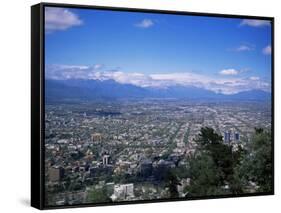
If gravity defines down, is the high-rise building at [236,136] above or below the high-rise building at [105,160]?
above

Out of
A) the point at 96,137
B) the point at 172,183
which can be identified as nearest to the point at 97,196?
the point at 96,137

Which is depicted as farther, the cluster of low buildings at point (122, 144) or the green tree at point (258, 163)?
the green tree at point (258, 163)

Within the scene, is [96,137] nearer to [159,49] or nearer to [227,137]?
[159,49]

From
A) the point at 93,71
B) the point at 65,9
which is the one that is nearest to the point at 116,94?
the point at 93,71

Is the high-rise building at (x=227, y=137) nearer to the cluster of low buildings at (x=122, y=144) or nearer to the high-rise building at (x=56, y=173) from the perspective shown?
the cluster of low buildings at (x=122, y=144)

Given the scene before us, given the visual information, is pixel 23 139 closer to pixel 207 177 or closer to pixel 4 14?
pixel 4 14

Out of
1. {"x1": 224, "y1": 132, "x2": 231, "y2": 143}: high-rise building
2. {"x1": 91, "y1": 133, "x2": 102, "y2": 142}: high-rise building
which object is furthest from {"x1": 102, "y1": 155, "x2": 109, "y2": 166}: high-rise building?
{"x1": 224, "y1": 132, "x2": 231, "y2": 143}: high-rise building

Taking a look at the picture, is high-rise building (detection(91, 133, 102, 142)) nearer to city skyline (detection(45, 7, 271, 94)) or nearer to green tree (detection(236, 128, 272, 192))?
city skyline (detection(45, 7, 271, 94))

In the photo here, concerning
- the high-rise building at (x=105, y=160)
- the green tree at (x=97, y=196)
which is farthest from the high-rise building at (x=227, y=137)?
the green tree at (x=97, y=196)
